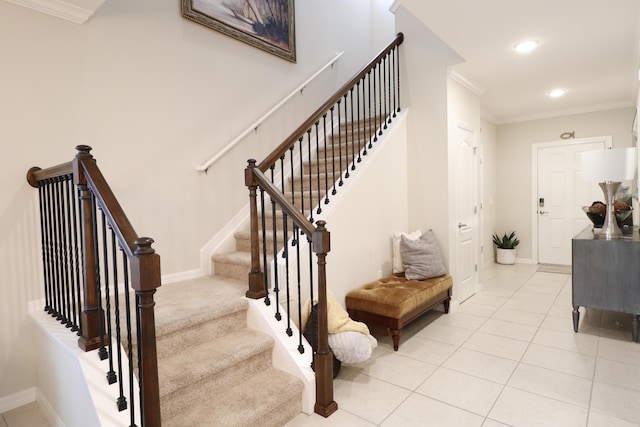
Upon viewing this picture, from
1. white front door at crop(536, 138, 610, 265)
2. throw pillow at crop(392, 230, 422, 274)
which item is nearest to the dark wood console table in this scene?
throw pillow at crop(392, 230, 422, 274)

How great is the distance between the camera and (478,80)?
171 inches

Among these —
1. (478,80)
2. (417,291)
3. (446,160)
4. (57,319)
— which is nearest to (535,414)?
(417,291)

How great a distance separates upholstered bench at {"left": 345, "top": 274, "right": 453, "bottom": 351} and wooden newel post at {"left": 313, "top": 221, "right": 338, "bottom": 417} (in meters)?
0.97

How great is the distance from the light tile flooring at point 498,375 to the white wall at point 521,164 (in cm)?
277

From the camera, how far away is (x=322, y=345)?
2.14m

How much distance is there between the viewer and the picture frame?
333cm

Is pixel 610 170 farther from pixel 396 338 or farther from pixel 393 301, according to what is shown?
pixel 396 338

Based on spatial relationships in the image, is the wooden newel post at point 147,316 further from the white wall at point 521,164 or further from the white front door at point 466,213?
the white wall at point 521,164

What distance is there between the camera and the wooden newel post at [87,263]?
1.70m

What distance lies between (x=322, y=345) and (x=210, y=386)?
2.14 feet

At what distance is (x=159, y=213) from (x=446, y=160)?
2.91 meters

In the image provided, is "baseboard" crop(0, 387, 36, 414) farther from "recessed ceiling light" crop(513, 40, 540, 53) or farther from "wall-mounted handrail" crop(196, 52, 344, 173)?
"recessed ceiling light" crop(513, 40, 540, 53)

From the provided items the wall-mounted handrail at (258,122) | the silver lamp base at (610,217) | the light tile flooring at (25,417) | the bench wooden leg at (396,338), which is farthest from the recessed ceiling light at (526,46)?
the light tile flooring at (25,417)

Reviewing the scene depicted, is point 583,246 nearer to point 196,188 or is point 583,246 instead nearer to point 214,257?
point 214,257
